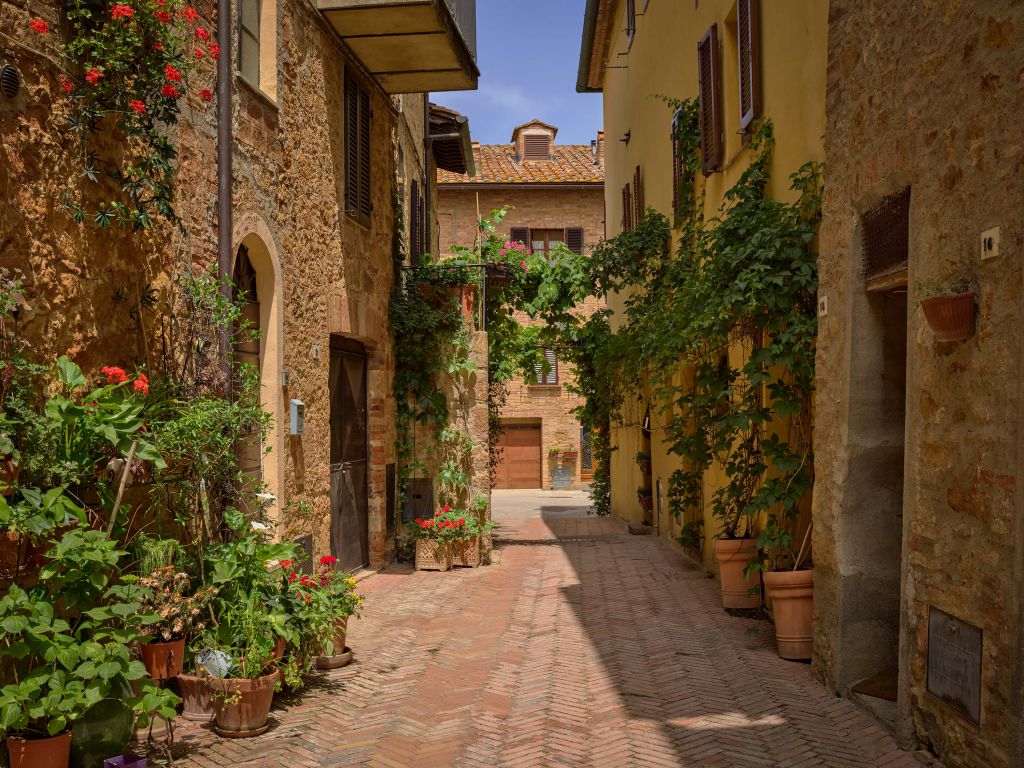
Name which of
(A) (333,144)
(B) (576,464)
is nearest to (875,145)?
(A) (333,144)

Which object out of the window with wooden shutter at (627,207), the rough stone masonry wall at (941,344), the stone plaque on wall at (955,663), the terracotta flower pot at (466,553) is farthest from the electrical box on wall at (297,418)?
the window with wooden shutter at (627,207)

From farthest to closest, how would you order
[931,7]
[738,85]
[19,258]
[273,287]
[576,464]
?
[576,464] → [738,85] → [273,287] → [931,7] → [19,258]

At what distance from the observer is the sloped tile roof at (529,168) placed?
2630cm

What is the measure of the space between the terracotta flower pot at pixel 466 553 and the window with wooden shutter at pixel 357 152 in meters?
3.69

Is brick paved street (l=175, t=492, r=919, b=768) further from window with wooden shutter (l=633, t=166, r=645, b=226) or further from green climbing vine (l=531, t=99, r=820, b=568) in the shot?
window with wooden shutter (l=633, t=166, r=645, b=226)

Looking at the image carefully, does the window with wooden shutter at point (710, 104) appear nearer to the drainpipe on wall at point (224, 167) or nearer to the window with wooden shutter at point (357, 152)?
the window with wooden shutter at point (357, 152)

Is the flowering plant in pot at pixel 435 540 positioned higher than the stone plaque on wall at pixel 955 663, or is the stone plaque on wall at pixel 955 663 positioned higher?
the stone plaque on wall at pixel 955 663

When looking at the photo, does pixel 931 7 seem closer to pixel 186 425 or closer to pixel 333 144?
pixel 186 425

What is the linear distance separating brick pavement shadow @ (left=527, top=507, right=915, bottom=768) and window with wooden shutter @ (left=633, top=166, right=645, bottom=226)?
6857 millimetres

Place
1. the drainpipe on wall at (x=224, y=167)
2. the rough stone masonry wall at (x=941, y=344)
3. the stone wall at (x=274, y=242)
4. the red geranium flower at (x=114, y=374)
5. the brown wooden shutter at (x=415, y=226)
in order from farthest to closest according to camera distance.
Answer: the brown wooden shutter at (x=415, y=226)
the drainpipe on wall at (x=224, y=167)
the red geranium flower at (x=114, y=374)
the stone wall at (x=274, y=242)
the rough stone masonry wall at (x=941, y=344)

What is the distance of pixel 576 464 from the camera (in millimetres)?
28984

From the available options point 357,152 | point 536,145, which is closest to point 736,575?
point 357,152

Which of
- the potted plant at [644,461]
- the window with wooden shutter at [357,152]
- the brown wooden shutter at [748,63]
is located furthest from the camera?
the potted plant at [644,461]

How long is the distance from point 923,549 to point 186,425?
375 centimetres
